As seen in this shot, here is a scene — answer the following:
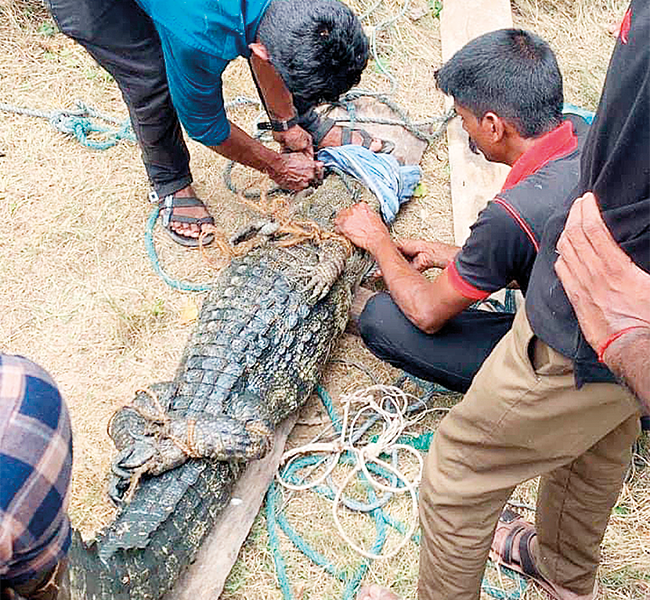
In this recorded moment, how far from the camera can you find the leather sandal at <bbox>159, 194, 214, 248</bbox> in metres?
3.62

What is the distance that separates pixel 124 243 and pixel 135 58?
0.88 meters

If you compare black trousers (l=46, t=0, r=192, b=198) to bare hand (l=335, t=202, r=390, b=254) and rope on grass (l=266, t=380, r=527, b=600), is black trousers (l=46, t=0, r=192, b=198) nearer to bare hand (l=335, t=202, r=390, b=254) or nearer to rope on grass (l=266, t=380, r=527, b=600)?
bare hand (l=335, t=202, r=390, b=254)

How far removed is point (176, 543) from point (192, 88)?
1.54 meters

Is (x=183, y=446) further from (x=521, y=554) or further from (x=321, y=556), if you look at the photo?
(x=521, y=554)

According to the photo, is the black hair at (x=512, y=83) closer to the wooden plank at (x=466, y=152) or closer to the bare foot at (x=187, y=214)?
the wooden plank at (x=466, y=152)

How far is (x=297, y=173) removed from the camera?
3477mm

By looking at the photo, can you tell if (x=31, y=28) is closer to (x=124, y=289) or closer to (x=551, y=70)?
(x=124, y=289)

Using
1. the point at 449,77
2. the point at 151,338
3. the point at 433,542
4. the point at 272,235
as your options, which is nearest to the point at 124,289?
the point at 151,338

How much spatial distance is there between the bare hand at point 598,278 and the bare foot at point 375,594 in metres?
1.35

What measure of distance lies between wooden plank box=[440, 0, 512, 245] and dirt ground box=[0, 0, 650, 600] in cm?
13

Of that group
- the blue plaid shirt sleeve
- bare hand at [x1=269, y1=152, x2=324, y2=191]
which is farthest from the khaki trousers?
bare hand at [x1=269, y1=152, x2=324, y2=191]

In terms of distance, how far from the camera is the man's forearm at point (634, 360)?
133cm

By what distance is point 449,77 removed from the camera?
262 cm

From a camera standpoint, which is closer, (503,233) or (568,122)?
(503,233)
